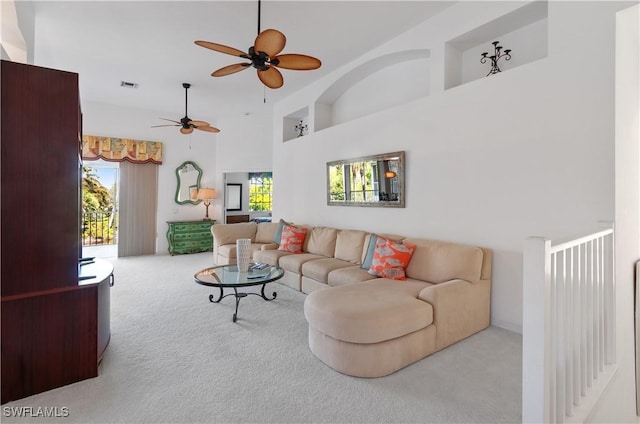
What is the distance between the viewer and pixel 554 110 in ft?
8.81

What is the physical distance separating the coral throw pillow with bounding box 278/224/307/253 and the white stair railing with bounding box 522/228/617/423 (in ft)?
11.9

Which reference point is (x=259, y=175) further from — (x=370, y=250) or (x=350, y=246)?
(x=370, y=250)

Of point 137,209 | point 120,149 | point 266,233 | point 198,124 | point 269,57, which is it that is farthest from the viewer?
point 137,209

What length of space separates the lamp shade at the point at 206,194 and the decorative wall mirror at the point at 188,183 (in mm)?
144

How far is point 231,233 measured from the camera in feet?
19.6

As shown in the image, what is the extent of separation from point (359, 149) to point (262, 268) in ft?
7.27

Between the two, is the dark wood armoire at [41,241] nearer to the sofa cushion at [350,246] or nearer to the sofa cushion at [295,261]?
the sofa cushion at [295,261]

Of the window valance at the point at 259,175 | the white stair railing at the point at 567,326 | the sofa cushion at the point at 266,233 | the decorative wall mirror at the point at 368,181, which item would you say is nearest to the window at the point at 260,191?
the window valance at the point at 259,175

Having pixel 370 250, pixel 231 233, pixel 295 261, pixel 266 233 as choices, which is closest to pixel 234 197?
pixel 231 233

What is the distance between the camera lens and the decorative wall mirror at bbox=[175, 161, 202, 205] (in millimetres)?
7551

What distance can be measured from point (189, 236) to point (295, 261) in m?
4.09

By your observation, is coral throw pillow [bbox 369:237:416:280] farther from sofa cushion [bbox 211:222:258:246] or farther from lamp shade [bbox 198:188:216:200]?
lamp shade [bbox 198:188:216:200]

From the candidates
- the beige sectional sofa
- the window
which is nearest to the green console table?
the window

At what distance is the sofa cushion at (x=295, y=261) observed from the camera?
4.29 m
